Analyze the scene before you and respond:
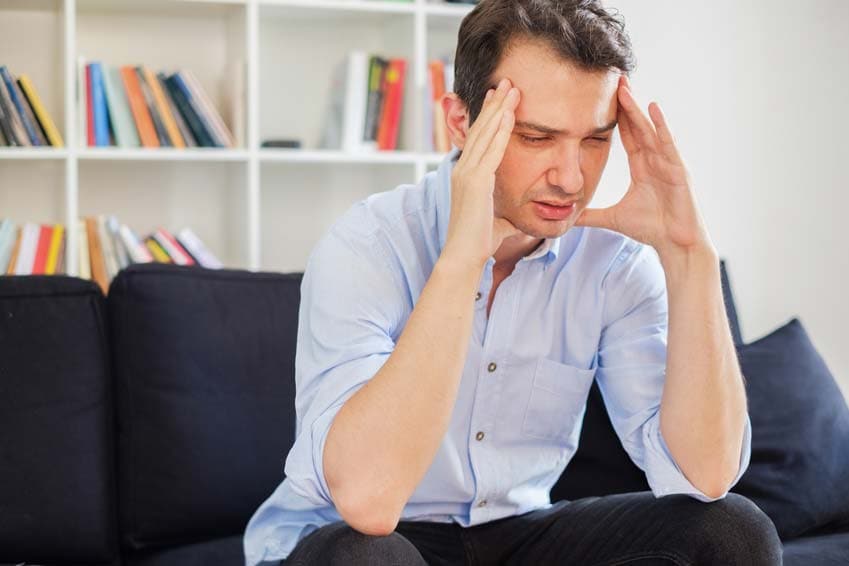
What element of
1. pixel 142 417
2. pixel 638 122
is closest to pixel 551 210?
pixel 638 122

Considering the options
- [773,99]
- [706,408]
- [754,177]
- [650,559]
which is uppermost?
[773,99]

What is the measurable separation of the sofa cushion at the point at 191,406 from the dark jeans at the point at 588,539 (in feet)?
1.21

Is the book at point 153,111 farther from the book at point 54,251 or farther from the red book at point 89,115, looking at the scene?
the book at point 54,251

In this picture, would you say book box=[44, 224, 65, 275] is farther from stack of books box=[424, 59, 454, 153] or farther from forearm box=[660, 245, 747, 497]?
forearm box=[660, 245, 747, 497]

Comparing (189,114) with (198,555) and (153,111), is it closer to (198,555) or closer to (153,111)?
(153,111)

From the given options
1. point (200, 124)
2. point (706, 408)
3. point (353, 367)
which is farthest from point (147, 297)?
point (200, 124)

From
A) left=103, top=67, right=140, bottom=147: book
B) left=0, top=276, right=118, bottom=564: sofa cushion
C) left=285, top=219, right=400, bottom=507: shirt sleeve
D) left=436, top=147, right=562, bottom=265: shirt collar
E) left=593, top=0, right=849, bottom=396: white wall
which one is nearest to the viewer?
left=285, top=219, right=400, bottom=507: shirt sleeve

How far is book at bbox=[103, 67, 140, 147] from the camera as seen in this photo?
3197mm

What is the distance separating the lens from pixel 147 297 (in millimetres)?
1936

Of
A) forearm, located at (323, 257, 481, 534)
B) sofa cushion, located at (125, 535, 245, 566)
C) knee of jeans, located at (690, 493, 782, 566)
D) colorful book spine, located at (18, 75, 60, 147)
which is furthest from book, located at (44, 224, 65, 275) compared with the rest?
knee of jeans, located at (690, 493, 782, 566)

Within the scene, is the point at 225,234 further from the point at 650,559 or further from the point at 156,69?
the point at 650,559

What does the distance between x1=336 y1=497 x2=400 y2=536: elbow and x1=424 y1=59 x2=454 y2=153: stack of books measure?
2.13 meters

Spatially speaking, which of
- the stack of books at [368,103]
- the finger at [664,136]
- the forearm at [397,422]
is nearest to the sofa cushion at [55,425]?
the forearm at [397,422]

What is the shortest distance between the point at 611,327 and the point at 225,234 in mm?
1977
